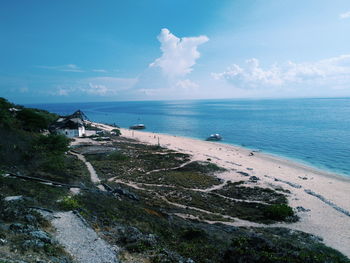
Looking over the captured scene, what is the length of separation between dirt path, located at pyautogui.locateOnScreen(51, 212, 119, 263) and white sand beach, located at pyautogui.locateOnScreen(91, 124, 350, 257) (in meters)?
14.0

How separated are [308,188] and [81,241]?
107 ft

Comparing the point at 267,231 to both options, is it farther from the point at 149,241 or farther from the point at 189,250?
the point at 149,241

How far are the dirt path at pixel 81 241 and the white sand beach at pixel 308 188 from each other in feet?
46.1

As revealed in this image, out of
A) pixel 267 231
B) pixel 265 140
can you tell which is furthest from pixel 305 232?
pixel 265 140

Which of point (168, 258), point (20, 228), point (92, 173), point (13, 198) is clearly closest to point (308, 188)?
point (168, 258)

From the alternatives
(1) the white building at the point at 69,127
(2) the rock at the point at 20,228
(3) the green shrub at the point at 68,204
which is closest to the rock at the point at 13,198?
(3) the green shrub at the point at 68,204

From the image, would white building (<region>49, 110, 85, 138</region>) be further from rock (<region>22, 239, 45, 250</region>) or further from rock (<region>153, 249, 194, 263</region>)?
rock (<region>153, 249, 194, 263</region>)

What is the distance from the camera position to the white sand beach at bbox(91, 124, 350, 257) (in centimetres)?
1958

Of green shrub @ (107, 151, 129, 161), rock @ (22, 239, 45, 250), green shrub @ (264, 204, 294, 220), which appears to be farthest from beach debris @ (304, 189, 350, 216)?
green shrub @ (107, 151, 129, 161)

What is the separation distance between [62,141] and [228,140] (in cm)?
5600

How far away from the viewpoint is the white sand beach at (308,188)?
64.2 feet

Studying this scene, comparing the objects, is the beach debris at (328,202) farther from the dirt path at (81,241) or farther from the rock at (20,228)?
the rock at (20,228)

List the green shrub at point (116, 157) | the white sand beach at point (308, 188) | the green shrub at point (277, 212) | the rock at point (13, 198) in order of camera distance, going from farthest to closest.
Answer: the green shrub at point (116, 157) → the green shrub at point (277, 212) → the white sand beach at point (308, 188) → the rock at point (13, 198)

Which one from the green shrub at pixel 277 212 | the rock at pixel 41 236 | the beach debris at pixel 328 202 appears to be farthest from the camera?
the beach debris at pixel 328 202
